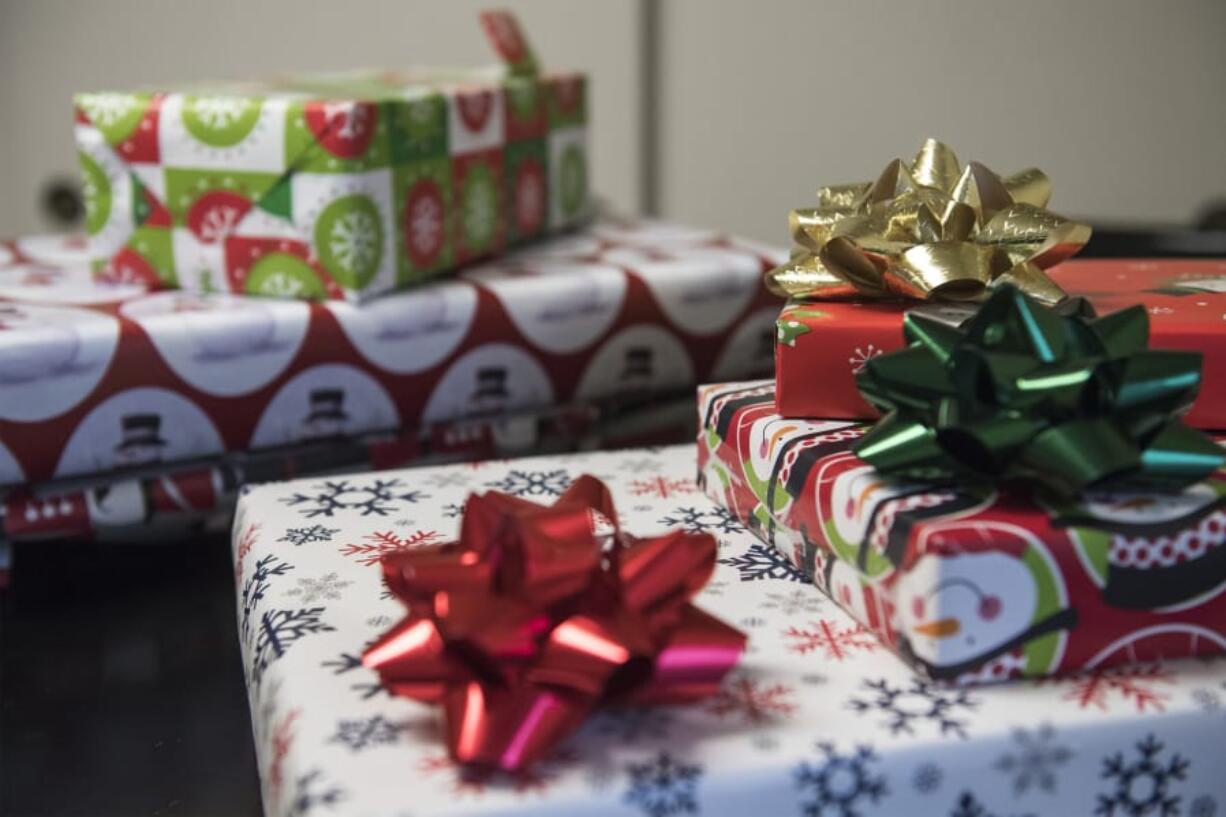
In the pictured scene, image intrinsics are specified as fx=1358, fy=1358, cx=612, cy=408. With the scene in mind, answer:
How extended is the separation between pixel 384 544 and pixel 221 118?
0.31 m

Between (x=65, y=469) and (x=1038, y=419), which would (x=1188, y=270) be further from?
(x=65, y=469)

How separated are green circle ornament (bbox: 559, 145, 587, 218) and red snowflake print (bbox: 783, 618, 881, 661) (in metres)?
0.53

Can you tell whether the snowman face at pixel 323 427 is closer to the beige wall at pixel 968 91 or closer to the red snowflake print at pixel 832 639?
the red snowflake print at pixel 832 639

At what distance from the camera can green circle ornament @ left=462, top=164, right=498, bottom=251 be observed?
78 centimetres

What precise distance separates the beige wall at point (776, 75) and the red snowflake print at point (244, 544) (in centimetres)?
79

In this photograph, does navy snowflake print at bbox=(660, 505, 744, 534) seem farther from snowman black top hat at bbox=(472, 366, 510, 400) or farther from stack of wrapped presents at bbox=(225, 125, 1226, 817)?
snowman black top hat at bbox=(472, 366, 510, 400)

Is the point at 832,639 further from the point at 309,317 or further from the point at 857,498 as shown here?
the point at 309,317

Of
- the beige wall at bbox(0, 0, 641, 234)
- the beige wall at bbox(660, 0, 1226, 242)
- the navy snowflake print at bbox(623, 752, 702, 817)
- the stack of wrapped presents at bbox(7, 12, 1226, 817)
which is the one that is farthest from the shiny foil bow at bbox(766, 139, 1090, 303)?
the beige wall at bbox(0, 0, 641, 234)

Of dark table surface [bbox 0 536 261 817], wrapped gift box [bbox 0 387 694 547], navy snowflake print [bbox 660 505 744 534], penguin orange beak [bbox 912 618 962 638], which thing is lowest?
dark table surface [bbox 0 536 261 817]

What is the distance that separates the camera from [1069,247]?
0.50 metres

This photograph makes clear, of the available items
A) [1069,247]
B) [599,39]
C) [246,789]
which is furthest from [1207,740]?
[599,39]

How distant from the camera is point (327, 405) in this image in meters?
0.67

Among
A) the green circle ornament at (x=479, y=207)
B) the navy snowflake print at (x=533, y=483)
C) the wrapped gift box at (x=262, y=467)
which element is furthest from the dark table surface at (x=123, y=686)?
the green circle ornament at (x=479, y=207)

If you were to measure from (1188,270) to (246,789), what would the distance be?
0.44 metres
